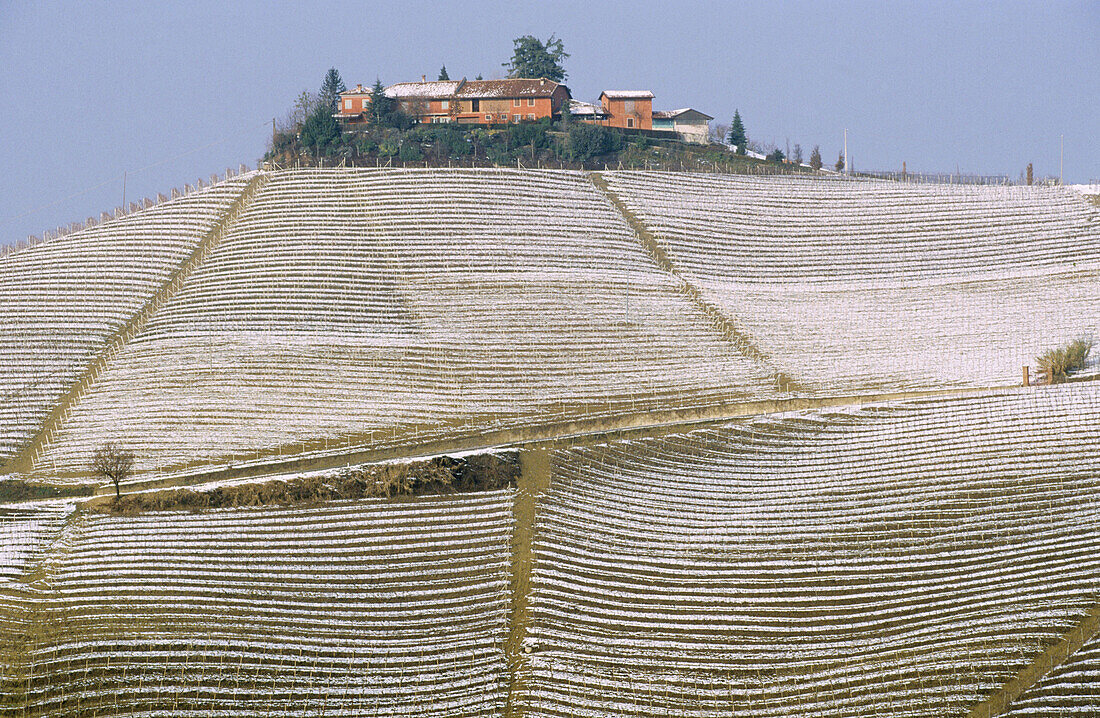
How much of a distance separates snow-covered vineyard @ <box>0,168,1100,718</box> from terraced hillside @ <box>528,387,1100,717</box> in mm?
157

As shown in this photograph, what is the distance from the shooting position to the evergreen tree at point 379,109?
95438 mm

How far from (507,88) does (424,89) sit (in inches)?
298

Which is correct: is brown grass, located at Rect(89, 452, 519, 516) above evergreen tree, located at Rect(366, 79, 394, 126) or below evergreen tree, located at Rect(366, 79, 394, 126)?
below

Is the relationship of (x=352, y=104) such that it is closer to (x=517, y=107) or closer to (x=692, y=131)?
(x=517, y=107)

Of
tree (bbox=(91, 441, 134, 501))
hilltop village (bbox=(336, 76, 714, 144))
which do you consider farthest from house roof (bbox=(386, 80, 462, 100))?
tree (bbox=(91, 441, 134, 501))

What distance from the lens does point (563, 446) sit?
5106 centimetres

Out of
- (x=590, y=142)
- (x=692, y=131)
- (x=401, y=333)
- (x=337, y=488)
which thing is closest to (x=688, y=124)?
(x=692, y=131)

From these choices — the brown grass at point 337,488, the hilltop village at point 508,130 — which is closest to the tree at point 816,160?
the hilltop village at point 508,130

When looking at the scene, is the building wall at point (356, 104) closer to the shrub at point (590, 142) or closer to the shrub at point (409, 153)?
the shrub at point (409, 153)

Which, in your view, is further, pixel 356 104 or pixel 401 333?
pixel 356 104

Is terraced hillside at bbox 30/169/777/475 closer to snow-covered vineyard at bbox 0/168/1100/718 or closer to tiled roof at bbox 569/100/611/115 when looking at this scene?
snow-covered vineyard at bbox 0/168/1100/718

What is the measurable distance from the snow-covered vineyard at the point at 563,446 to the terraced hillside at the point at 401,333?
0.25 meters

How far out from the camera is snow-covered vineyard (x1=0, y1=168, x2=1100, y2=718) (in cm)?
3612

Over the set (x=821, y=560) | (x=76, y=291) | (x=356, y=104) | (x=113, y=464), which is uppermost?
(x=356, y=104)
